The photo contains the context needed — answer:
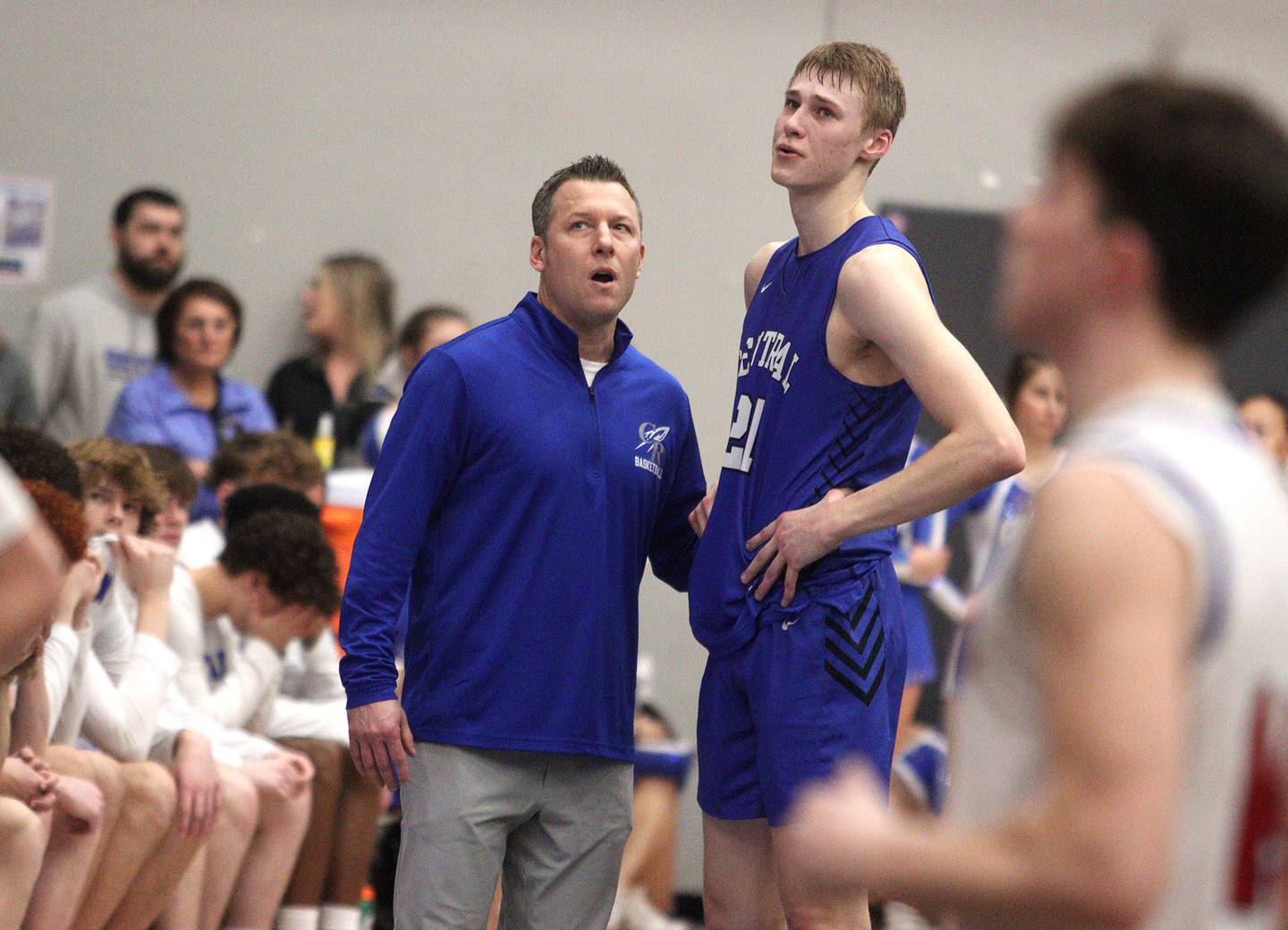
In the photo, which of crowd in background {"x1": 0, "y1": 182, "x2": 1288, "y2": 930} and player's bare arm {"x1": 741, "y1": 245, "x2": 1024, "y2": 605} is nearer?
player's bare arm {"x1": 741, "y1": 245, "x2": 1024, "y2": 605}

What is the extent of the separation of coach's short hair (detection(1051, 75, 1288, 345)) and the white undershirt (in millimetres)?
1843

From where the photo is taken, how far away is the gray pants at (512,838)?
285 centimetres

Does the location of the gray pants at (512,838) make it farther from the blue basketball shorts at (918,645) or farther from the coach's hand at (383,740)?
the blue basketball shorts at (918,645)

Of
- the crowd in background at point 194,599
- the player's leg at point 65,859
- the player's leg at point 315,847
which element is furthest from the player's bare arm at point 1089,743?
the player's leg at point 315,847

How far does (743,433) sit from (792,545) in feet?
0.96

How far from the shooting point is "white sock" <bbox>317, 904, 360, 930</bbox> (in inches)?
181

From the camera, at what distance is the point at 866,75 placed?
2846 mm

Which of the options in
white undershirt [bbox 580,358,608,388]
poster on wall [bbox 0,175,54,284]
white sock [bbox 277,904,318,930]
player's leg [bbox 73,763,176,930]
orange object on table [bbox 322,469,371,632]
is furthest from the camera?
poster on wall [bbox 0,175,54,284]

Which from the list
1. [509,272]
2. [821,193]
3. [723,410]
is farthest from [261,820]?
[509,272]

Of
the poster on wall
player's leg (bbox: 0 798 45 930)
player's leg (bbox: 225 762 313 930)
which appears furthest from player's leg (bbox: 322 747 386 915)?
the poster on wall

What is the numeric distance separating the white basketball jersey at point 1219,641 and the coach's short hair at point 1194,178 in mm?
99

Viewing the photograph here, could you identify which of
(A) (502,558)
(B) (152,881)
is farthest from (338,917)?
(A) (502,558)

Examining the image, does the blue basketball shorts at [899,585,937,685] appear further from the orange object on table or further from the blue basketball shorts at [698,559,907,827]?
the blue basketball shorts at [698,559,907,827]

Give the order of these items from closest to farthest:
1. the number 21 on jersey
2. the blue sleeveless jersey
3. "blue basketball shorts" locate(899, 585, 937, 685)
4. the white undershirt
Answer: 1. the blue sleeveless jersey
2. the number 21 on jersey
3. the white undershirt
4. "blue basketball shorts" locate(899, 585, 937, 685)
